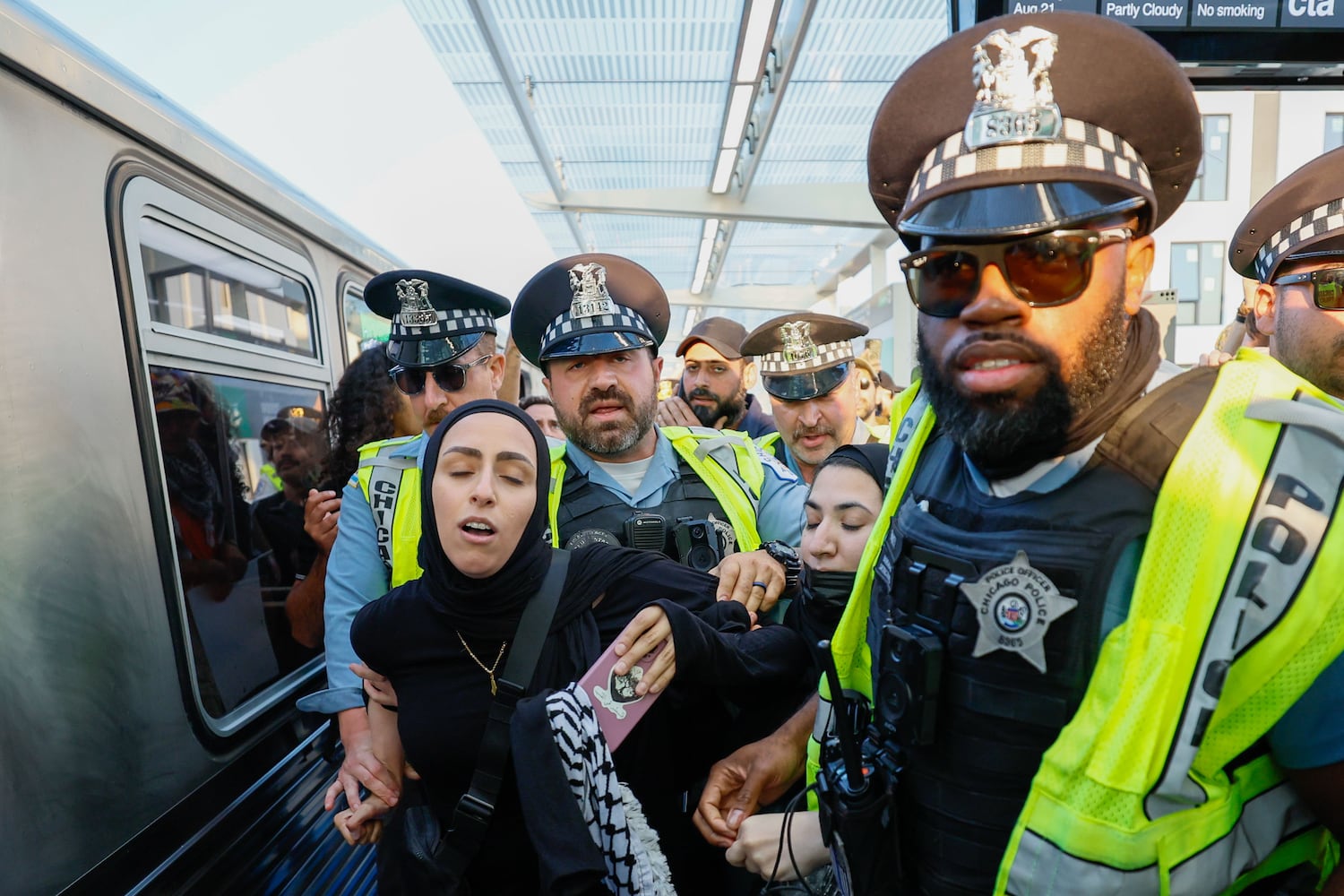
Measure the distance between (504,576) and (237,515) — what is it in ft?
5.11

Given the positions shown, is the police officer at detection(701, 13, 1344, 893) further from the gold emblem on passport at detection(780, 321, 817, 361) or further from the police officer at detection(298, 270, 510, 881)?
the gold emblem on passport at detection(780, 321, 817, 361)

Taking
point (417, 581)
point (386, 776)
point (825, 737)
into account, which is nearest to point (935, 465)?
point (825, 737)

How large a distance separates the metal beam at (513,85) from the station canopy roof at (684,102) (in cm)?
2

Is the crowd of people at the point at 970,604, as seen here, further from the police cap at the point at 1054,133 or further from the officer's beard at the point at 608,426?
the officer's beard at the point at 608,426

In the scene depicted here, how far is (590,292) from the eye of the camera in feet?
8.26

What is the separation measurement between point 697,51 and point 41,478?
18.8 feet

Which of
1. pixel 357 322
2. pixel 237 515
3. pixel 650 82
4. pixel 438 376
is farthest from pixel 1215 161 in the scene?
pixel 237 515

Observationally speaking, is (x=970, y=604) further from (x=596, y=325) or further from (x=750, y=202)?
(x=750, y=202)

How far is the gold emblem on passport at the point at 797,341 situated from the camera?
3529mm

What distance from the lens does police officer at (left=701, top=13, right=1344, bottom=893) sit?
94 cm

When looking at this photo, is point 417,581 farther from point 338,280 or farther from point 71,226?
point 338,280

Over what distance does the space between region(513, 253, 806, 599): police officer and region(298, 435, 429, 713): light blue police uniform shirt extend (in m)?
0.52

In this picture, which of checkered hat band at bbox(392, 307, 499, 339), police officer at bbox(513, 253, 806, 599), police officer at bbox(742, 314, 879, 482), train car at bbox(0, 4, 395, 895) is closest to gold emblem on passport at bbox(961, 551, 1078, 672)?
A: police officer at bbox(513, 253, 806, 599)

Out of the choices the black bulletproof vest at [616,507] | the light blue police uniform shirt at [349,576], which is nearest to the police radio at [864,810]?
the black bulletproof vest at [616,507]
